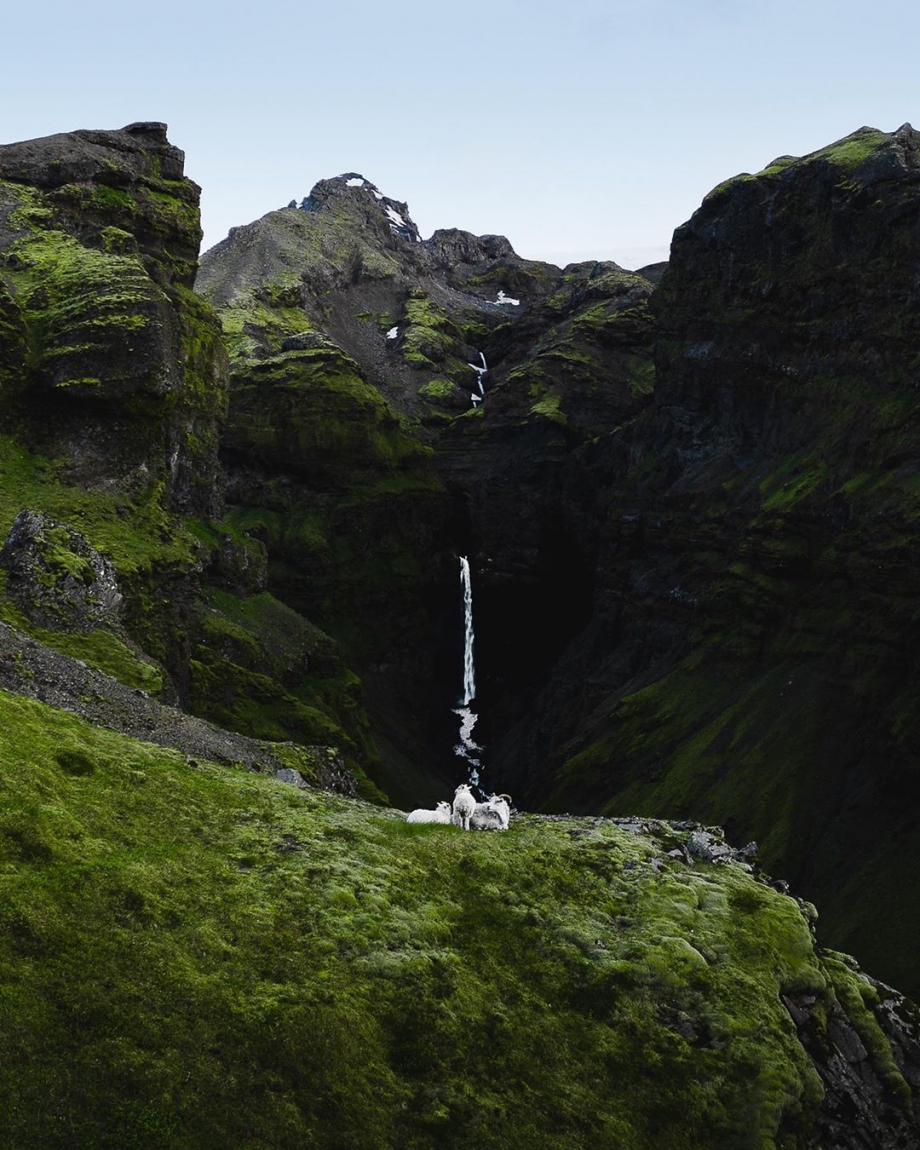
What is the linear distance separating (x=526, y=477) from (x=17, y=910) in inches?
5739

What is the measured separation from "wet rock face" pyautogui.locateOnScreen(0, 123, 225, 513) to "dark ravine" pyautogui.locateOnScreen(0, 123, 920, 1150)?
45cm

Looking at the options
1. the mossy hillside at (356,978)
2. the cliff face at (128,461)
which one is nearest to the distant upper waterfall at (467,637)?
the cliff face at (128,461)

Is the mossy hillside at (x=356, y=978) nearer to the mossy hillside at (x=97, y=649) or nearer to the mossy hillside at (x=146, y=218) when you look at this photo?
the mossy hillside at (x=97, y=649)

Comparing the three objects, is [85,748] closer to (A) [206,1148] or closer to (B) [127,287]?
(A) [206,1148]

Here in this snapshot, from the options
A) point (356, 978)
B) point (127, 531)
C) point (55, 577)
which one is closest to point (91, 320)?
point (127, 531)

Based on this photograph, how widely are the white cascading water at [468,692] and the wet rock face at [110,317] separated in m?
56.4

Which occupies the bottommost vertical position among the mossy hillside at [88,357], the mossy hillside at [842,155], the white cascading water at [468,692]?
the white cascading water at [468,692]

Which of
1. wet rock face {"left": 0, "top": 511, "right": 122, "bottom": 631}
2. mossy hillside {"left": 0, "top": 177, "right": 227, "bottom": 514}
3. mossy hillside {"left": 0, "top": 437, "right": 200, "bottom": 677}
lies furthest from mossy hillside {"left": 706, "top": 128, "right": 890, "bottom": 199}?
wet rock face {"left": 0, "top": 511, "right": 122, "bottom": 631}

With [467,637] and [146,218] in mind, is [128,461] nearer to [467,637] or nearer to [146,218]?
[146,218]

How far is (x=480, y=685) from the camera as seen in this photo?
155 meters

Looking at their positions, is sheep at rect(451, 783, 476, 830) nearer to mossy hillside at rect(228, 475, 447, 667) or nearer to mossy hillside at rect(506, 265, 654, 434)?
mossy hillside at rect(228, 475, 447, 667)

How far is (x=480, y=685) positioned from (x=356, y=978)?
446 feet

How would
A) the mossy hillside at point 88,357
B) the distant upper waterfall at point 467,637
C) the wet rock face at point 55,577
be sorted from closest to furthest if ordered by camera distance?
1. the wet rock face at point 55,577
2. the mossy hillside at point 88,357
3. the distant upper waterfall at point 467,637

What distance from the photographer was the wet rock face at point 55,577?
46.2 metres
